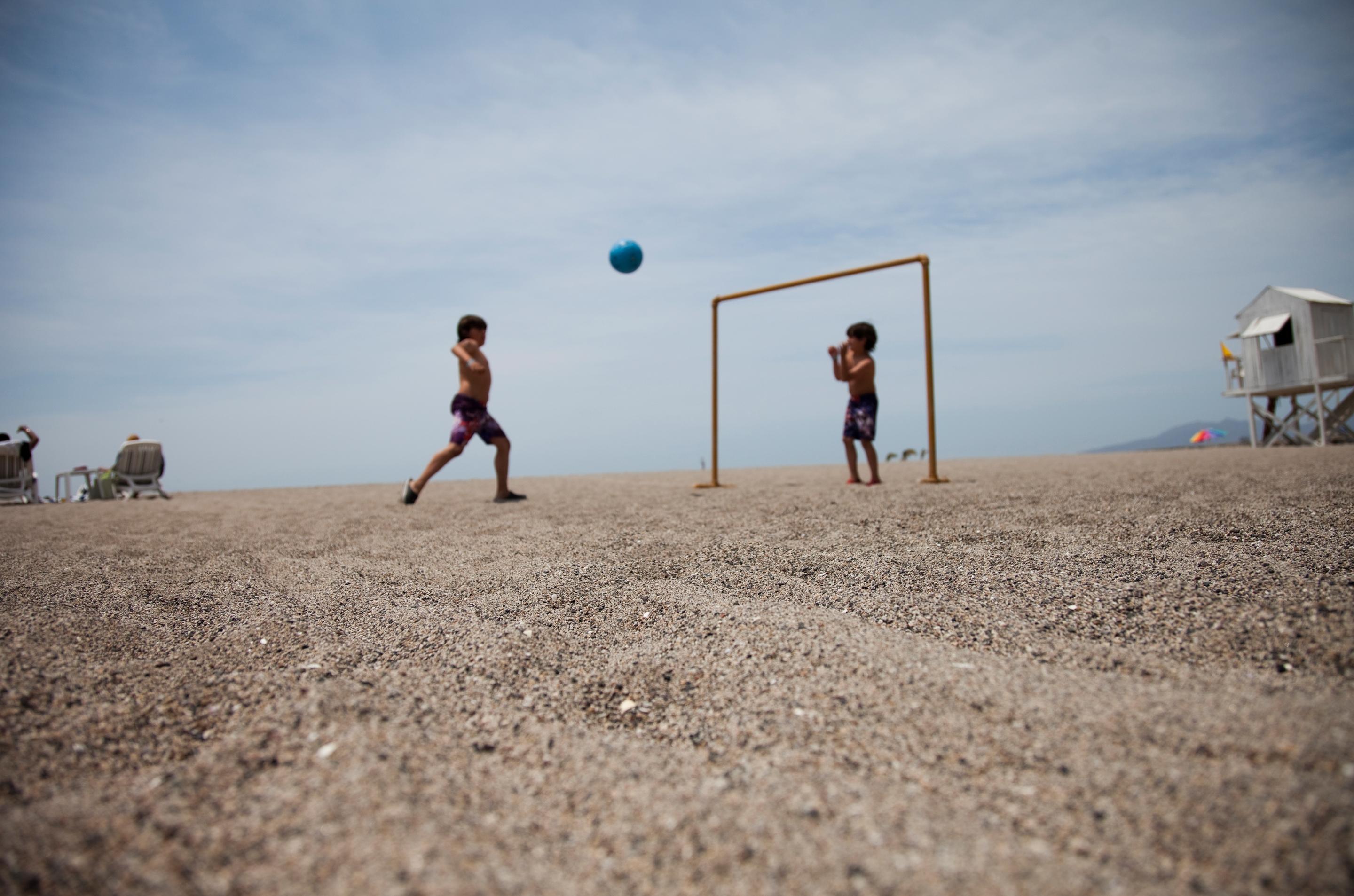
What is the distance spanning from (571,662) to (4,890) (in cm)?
142

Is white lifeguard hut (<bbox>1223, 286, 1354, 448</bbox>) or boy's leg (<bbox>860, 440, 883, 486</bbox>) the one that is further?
white lifeguard hut (<bbox>1223, 286, 1354, 448</bbox>)

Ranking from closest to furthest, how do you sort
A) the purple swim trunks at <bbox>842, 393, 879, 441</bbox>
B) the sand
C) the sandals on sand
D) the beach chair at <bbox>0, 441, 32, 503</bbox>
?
the sand < the sandals on sand < the purple swim trunks at <bbox>842, 393, 879, 441</bbox> < the beach chair at <bbox>0, 441, 32, 503</bbox>

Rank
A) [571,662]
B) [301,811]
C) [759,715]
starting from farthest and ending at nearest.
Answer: [571,662], [759,715], [301,811]

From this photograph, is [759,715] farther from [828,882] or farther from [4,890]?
[4,890]

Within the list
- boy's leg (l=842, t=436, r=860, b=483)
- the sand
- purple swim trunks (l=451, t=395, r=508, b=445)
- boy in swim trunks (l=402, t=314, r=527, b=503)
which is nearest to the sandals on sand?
boy in swim trunks (l=402, t=314, r=527, b=503)

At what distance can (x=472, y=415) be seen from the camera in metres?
A: 6.86

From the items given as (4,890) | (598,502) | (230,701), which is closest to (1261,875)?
(4,890)

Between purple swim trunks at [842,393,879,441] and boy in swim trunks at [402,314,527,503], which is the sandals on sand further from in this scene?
purple swim trunks at [842,393,879,441]

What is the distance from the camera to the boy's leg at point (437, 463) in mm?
6695

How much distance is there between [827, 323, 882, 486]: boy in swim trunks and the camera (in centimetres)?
756

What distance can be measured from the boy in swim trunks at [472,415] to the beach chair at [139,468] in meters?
7.68

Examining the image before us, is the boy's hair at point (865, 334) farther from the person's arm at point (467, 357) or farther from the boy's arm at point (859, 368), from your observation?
the person's arm at point (467, 357)

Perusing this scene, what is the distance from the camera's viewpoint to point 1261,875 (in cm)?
124

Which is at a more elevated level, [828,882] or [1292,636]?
[1292,636]
